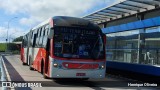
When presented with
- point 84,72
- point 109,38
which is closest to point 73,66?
point 84,72

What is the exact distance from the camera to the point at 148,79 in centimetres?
1712

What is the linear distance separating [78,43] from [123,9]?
9.42 metres

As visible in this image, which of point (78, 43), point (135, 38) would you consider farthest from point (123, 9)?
point (78, 43)

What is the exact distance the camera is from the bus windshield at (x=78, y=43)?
14484mm

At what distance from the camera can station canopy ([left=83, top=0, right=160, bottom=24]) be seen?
2080 cm

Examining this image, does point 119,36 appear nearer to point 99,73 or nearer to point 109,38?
point 109,38

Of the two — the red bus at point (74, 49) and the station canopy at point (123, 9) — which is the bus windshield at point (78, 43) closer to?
the red bus at point (74, 49)

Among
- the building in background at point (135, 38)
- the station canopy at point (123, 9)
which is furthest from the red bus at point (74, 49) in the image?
the station canopy at point (123, 9)

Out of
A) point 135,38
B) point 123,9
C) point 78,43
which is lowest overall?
point 78,43

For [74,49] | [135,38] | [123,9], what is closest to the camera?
[74,49]

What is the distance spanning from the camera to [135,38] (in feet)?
60.3

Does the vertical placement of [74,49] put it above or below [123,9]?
below

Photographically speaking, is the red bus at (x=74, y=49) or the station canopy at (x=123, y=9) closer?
the red bus at (x=74, y=49)

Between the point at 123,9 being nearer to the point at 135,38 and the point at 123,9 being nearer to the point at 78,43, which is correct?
the point at 135,38
